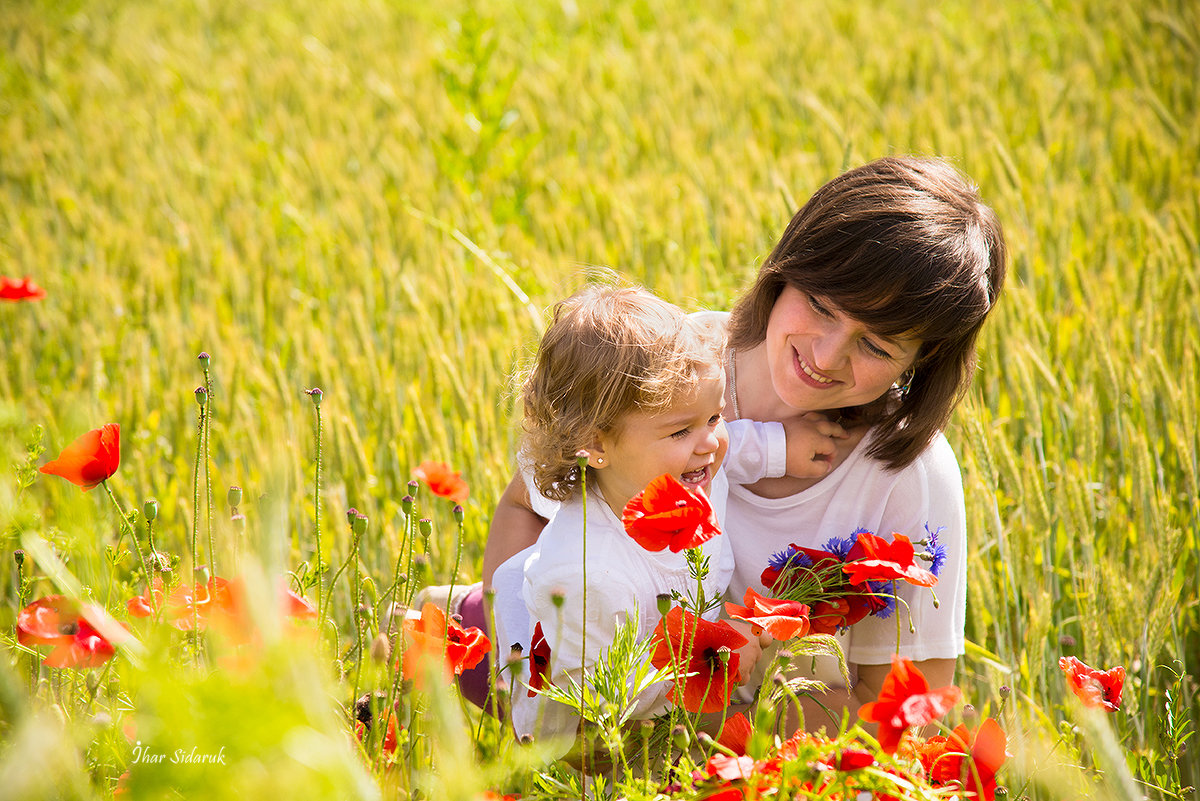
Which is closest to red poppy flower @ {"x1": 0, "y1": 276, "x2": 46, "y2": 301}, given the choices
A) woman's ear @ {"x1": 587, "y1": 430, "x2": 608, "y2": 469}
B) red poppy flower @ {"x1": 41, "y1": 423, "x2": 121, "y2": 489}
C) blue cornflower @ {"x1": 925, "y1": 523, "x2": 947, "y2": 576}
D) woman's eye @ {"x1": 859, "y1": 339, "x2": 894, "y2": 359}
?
red poppy flower @ {"x1": 41, "y1": 423, "x2": 121, "y2": 489}

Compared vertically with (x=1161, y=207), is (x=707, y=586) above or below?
below

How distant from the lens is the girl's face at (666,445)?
134 cm

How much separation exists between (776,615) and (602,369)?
1.69 feet

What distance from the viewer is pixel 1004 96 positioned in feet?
13.2

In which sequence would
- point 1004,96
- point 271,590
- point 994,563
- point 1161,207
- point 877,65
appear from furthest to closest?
point 877,65, point 1004,96, point 1161,207, point 994,563, point 271,590

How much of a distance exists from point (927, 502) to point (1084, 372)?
69 cm

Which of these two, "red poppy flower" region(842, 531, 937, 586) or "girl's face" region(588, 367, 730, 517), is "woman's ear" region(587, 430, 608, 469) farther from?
"red poppy flower" region(842, 531, 937, 586)

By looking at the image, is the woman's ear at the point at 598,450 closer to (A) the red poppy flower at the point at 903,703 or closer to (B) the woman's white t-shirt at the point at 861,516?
(B) the woman's white t-shirt at the point at 861,516

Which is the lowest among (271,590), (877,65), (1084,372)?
(1084,372)

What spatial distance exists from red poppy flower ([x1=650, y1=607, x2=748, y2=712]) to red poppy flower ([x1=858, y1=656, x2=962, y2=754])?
8.7 inches

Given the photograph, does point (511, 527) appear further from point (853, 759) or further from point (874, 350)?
point (853, 759)

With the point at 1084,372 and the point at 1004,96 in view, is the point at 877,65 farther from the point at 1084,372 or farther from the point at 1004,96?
the point at 1084,372

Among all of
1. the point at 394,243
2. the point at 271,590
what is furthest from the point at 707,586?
the point at 394,243

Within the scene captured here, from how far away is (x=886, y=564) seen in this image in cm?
98
